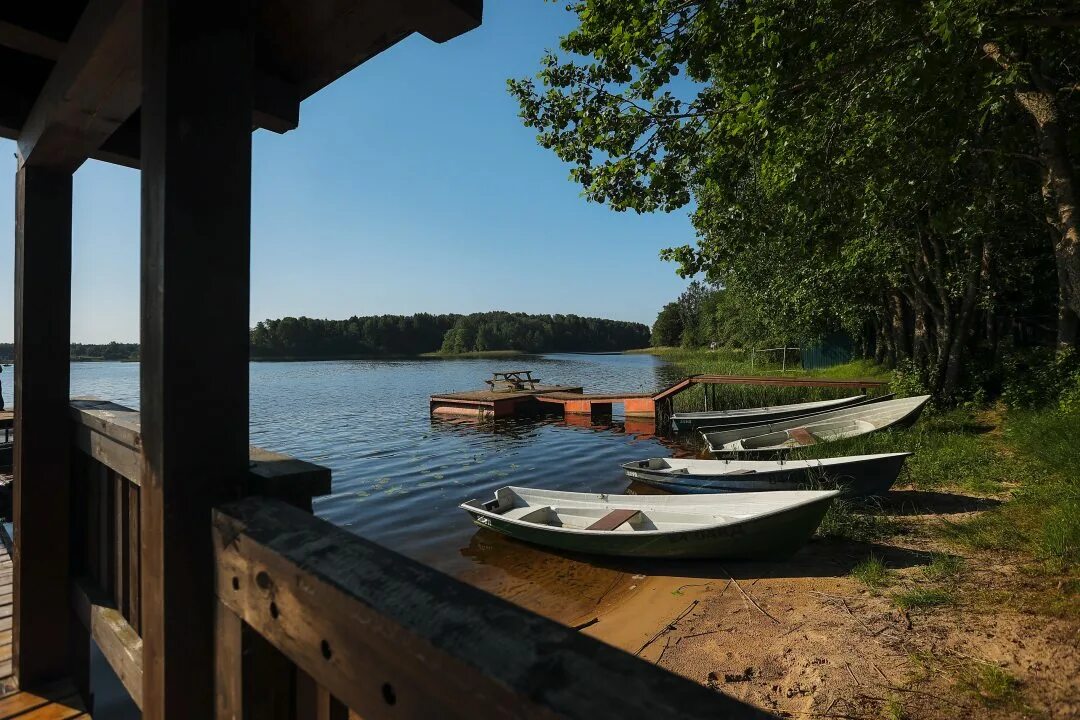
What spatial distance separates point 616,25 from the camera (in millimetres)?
6289

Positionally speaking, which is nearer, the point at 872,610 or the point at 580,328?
the point at 872,610

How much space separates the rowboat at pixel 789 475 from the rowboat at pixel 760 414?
5.06 m

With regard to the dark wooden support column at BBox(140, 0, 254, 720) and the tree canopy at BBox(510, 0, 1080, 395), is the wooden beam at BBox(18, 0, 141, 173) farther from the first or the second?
the tree canopy at BBox(510, 0, 1080, 395)

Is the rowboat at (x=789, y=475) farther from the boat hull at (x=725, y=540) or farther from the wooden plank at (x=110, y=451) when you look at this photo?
the wooden plank at (x=110, y=451)

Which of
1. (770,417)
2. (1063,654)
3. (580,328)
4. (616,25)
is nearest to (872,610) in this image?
(1063,654)

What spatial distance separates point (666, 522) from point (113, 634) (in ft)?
21.3

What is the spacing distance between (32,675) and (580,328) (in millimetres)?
→ 130363

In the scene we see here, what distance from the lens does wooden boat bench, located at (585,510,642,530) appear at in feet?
23.7

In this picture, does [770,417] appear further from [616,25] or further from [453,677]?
[453,677]

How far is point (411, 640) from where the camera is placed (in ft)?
2.70

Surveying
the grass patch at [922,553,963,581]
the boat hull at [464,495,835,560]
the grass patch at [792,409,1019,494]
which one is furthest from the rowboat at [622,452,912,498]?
the grass patch at [922,553,963,581]

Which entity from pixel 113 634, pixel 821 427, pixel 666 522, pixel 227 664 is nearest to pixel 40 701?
pixel 113 634

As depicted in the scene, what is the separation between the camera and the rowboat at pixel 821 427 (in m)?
12.3

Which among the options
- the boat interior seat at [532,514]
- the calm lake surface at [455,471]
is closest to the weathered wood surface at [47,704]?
the calm lake surface at [455,471]
